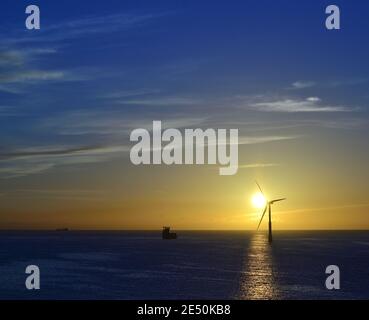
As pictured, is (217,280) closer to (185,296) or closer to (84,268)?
(185,296)

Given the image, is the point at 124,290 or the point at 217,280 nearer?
the point at 124,290

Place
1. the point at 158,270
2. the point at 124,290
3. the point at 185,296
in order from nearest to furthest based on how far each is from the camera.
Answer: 1. the point at 185,296
2. the point at 124,290
3. the point at 158,270

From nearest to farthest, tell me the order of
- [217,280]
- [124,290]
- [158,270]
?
[124,290], [217,280], [158,270]
